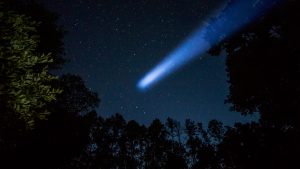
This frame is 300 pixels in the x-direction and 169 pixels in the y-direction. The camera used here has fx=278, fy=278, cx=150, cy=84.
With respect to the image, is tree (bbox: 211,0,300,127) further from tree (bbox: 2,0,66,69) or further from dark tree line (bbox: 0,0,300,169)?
tree (bbox: 2,0,66,69)

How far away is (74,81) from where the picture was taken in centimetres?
3284

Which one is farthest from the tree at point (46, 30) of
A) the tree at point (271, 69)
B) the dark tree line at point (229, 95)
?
the tree at point (271, 69)

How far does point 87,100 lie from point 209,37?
20472mm

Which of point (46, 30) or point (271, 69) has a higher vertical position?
point (46, 30)

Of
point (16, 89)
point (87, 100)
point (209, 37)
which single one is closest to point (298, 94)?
point (209, 37)

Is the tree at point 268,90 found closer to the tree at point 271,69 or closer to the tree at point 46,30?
the tree at point 271,69

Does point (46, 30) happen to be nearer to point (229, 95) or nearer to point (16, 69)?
point (16, 69)

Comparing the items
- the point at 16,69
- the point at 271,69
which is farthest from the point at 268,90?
the point at 16,69

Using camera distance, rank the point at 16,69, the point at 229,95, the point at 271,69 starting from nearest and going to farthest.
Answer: the point at 16,69, the point at 271,69, the point at 229,95

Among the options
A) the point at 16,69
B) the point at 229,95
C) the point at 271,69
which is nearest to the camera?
the point at 16,69

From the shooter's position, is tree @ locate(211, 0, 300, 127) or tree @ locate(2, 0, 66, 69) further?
tree @ locate(2, 0, 66, 69)

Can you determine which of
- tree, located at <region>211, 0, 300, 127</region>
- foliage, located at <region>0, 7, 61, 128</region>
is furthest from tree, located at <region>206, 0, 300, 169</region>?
foliage, located at <region>0, 7, 61, 128</region>

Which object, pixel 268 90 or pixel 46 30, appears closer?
pixel 268 90

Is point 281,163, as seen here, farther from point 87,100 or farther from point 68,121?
A: point 87,100
